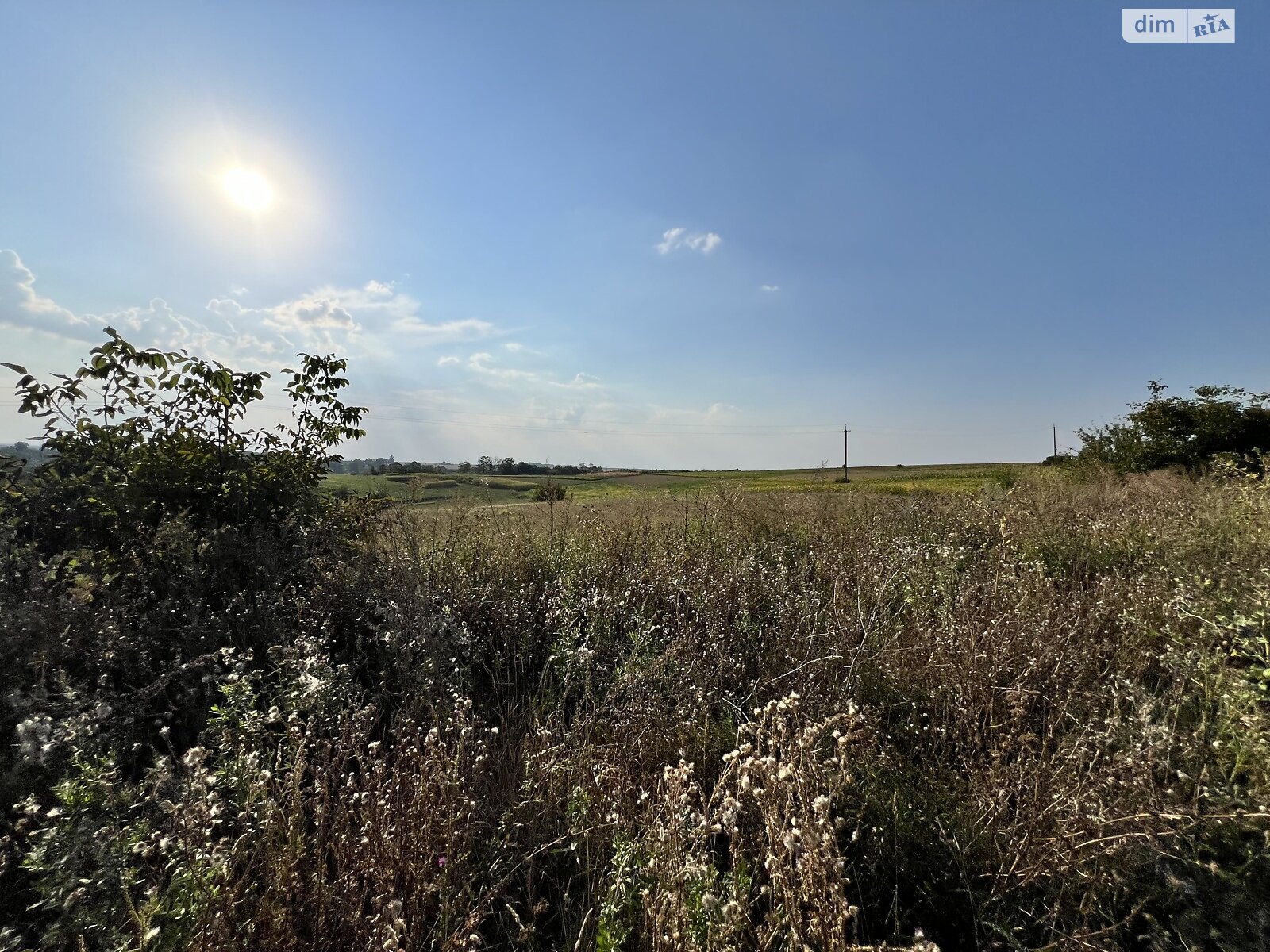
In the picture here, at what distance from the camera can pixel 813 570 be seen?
4.84 m

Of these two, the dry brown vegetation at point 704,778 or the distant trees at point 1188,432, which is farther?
the distant trees at point 1188,432

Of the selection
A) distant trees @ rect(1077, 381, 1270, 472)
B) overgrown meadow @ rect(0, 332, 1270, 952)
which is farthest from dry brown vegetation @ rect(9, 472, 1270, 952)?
→ distant trees @ rect(1077, 381, 1270, 472)

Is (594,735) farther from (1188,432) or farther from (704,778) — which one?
(1188,432)

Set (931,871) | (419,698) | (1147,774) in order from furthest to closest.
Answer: (419,698), (931,871), (1147,774)

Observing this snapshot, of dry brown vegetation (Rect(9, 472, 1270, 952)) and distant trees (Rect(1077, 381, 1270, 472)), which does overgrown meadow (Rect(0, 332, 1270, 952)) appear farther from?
distant trees (Rect(1077, 381, 1270, 472))

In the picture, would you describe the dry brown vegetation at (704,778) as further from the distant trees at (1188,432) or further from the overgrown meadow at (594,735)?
the distant trees at (1188,432)

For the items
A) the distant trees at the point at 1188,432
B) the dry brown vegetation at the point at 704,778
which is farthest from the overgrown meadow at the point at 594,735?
the distant trees at the point at 1188,432

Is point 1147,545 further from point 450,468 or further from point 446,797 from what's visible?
point 450,468

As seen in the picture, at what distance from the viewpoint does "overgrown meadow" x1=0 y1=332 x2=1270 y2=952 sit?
1550mm

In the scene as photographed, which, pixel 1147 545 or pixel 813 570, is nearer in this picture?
pixel 1147 545

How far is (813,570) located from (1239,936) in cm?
336

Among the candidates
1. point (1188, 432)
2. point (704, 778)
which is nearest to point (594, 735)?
point (704, 778)

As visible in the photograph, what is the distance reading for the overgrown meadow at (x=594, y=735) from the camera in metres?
1.55

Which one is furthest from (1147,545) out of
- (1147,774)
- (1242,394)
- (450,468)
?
(1242,394)
